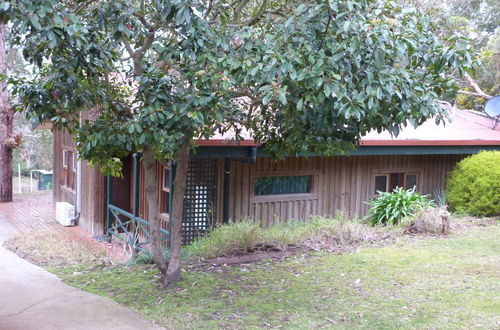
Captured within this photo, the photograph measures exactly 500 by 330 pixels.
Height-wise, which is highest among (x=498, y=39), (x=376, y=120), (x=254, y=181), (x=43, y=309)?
(x=498, y=39)

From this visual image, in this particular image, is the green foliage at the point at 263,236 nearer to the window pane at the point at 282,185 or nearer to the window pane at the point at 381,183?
the window pane at the point at 282,185

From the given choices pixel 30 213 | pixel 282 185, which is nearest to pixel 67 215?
pixel 30 213

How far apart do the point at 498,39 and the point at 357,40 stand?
18.6m

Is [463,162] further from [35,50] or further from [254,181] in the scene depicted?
[35,50]

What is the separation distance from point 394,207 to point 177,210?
600 centimetres

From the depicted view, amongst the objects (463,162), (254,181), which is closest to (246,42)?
(254,181)

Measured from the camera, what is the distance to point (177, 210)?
695cm

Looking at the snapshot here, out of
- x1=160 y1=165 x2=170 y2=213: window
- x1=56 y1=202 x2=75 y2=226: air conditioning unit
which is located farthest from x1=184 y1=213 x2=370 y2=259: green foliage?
x1=56 y1=202 x2=75 y2=226: air conditioning unit

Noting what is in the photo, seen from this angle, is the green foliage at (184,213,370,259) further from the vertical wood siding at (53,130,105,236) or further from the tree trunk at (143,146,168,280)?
the vertical wood siding at (53,130,105,236)

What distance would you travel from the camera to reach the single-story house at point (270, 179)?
389 inches

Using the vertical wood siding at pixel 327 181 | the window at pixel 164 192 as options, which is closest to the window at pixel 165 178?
the window at pixel 164 192

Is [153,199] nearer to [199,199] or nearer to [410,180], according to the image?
[199,199]

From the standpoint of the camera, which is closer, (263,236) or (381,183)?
(263,236)

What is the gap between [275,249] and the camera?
9211 mm
